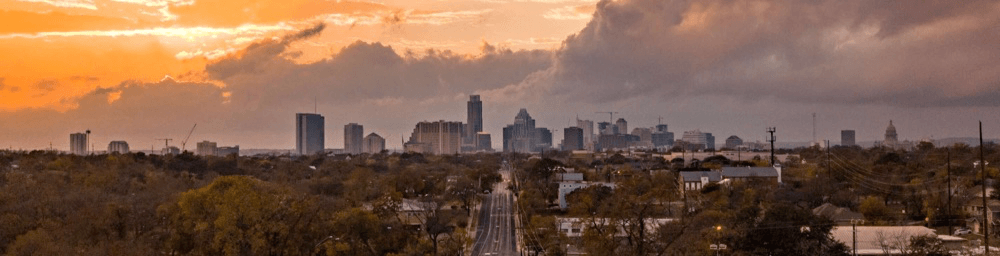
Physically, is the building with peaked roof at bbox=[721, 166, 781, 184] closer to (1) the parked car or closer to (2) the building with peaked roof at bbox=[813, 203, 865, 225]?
(2) the building with peaked roof at bbox=[813, 203, 865, 225]

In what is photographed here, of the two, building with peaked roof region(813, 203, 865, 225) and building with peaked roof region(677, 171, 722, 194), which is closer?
building with peaked roof region(813, 203, 865, 225)

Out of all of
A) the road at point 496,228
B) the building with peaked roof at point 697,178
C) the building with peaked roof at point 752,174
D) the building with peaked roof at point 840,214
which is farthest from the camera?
the building with peaked roof at point 697,178

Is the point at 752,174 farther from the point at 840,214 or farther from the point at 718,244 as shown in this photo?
the point at 718,244

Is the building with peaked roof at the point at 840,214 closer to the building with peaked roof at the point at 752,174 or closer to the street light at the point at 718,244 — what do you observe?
the street light at the point at 718,244

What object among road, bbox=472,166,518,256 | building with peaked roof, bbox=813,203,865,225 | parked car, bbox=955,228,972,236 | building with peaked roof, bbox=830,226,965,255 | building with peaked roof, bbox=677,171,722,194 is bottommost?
road, bbox=472,166,518,256

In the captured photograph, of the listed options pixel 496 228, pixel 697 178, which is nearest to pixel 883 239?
pixel 496 228

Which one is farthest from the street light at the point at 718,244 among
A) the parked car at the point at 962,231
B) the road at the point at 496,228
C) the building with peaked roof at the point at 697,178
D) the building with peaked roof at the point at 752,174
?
the building with peaked roof at the point at 697,178

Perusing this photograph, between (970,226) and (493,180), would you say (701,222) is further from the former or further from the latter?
Answer: (493,180)

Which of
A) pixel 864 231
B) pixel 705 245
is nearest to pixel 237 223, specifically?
pixel 705 245

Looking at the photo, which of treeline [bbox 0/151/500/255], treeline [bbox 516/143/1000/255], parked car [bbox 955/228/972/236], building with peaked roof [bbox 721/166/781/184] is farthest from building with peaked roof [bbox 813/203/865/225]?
building with peaked roof [bbox 721/166/781/184]
